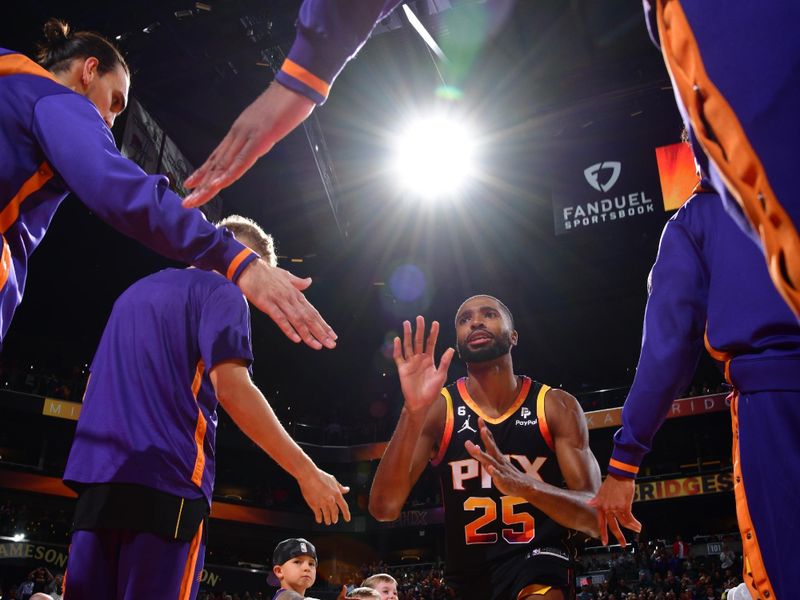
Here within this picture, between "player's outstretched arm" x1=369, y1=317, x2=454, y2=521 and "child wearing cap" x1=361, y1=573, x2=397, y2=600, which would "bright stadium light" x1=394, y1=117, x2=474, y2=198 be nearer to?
"child wearing cap" x1=361, y1=573, x2=397, y2=600

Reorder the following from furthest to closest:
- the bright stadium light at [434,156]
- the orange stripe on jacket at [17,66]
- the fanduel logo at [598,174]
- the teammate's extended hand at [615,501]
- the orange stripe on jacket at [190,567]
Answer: the fanduel logo at [598,174], the bright stadium light at [434,156], the teammate's extended hand at [615,501], the orange stripe on jacket at [190,567], the orange stripe on jacket at [17,66]

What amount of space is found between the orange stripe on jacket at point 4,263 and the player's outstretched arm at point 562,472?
1.64 meters

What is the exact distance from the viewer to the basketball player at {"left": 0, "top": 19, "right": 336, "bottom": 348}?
1632 millimetres

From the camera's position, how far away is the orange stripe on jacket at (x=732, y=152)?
0.83 meters

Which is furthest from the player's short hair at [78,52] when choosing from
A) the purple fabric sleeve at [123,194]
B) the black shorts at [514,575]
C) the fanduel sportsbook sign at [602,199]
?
the fanduel sportsbook sign at [602,199]

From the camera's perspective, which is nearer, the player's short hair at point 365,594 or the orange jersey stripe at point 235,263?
the orange jersey stripe at point 235,263

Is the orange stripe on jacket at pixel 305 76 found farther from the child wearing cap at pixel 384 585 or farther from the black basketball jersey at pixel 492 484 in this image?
the child wearing cap at pixel 384 585

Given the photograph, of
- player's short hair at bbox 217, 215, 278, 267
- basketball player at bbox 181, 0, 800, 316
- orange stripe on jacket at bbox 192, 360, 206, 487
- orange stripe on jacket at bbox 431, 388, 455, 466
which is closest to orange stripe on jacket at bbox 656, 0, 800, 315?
basketball player at bbox 181, 0, 800, 316

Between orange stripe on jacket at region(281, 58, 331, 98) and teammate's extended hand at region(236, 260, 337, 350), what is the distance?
0.43 metres

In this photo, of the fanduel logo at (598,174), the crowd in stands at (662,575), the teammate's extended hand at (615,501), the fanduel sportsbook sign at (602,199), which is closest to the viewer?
the teammate's extended hand at (615,501)

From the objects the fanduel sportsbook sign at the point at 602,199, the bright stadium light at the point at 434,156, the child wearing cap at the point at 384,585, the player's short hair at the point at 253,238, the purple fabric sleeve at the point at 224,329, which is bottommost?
the child wearing cap at the point at 384,585

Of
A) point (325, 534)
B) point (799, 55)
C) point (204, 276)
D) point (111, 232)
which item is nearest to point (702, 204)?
point (799, 55)

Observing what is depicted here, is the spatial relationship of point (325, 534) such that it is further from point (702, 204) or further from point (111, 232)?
point (702, 204)

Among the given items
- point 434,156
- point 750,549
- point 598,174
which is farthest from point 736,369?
point 434,156
